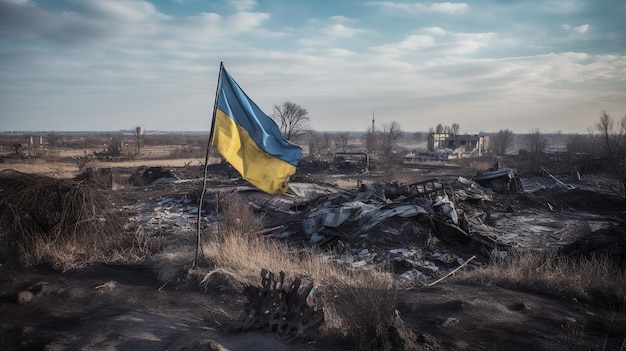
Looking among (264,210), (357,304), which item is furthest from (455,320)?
(264,210)

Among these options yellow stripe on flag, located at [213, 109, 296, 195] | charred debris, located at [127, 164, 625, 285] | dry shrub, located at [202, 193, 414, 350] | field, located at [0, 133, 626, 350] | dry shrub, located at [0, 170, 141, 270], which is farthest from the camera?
charred debris, located at [127, 164, 625, 285]

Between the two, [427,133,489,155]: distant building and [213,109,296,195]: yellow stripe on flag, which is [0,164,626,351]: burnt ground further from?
[427,133,489,155]: distant building

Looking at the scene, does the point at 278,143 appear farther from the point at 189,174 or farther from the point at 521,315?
the point at 189,174

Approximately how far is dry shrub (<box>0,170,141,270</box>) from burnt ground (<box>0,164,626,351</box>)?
1.44ft

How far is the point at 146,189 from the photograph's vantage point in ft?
78.4

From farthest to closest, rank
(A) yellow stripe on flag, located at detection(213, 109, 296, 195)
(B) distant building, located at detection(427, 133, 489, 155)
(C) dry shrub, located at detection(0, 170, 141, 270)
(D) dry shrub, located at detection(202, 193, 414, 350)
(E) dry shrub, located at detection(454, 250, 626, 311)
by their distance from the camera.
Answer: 1. (B) distant building, located at detection(427, 133, 489, 155)
2. (C) dry shrub, located at detection(0, 170, 141, 270)
3. (A) yellow stripe on flag, located at detection(213, 109, 296, 195)
4. (E) dry shrub, located at detection(454, 250, 626, 311)
5. (D) dry shrub, located at detection(202, 193, 414, 350)

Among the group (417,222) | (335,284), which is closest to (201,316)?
(335,284)

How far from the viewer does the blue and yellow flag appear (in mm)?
6430

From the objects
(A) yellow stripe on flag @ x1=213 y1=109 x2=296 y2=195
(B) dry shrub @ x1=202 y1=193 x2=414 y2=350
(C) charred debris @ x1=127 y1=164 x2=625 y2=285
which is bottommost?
(C) charred debris @ x1=127 y1=164 x2=625 y2=285

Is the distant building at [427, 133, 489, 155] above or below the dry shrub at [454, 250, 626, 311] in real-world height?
above

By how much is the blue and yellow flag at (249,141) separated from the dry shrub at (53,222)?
11.7ft

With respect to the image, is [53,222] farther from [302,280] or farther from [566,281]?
[566,281]

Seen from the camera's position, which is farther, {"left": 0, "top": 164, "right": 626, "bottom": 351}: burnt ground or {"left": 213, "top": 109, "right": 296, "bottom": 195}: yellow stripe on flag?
{"left": 213, "top": 109, "right": 296, "bottom": 195}: yellow stripe on flag

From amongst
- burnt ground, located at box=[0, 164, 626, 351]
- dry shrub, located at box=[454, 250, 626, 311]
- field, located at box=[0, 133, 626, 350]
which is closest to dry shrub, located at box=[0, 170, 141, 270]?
field, located at box=[0, 133, 626, 350]
